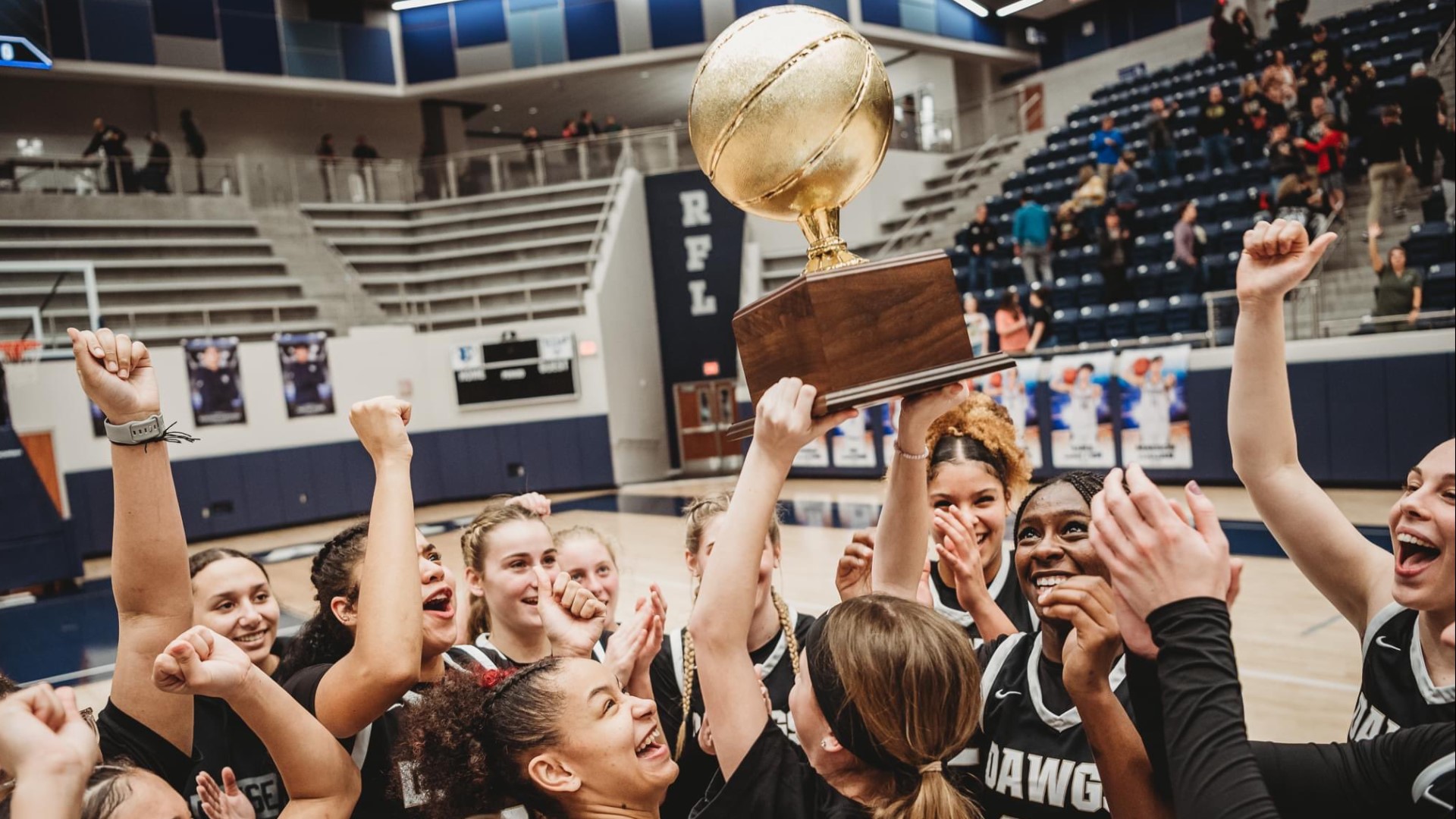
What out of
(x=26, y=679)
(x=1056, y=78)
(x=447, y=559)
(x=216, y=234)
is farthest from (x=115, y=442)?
(x=1056, y=78)

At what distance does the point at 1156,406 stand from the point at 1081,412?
714 mm

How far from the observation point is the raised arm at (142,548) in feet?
5.87

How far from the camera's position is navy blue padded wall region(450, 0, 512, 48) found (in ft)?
58.6

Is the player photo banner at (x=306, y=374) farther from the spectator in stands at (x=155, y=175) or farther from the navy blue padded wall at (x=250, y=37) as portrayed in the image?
the navy blue padded wall at (x=250, y=37)

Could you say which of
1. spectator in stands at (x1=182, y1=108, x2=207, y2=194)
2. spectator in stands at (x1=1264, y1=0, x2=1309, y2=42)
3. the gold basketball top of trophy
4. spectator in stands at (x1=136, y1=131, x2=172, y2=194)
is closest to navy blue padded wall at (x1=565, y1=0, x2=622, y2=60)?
spectator in stands at (x1=182, y1=108, x2=207, y2=194)

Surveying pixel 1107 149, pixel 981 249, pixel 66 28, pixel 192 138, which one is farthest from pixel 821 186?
pixel 66 28

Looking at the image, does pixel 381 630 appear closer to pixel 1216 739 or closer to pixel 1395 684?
pixel 1216 739

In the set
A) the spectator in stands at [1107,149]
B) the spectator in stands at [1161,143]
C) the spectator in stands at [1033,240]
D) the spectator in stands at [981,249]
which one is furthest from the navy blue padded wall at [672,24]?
the spectator in stands at [1161,143]

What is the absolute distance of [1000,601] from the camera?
2.59 m

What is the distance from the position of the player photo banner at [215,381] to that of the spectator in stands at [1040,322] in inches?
389

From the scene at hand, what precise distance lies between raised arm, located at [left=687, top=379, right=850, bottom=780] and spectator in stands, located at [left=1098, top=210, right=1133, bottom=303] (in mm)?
9988

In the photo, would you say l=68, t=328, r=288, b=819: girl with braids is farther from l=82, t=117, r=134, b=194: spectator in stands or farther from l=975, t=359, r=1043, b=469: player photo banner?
l=82, t=117, r=134, b=194: spectator in stands

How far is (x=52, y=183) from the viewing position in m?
13.9

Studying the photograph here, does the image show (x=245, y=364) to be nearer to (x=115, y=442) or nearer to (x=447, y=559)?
(x=447, y=559)
